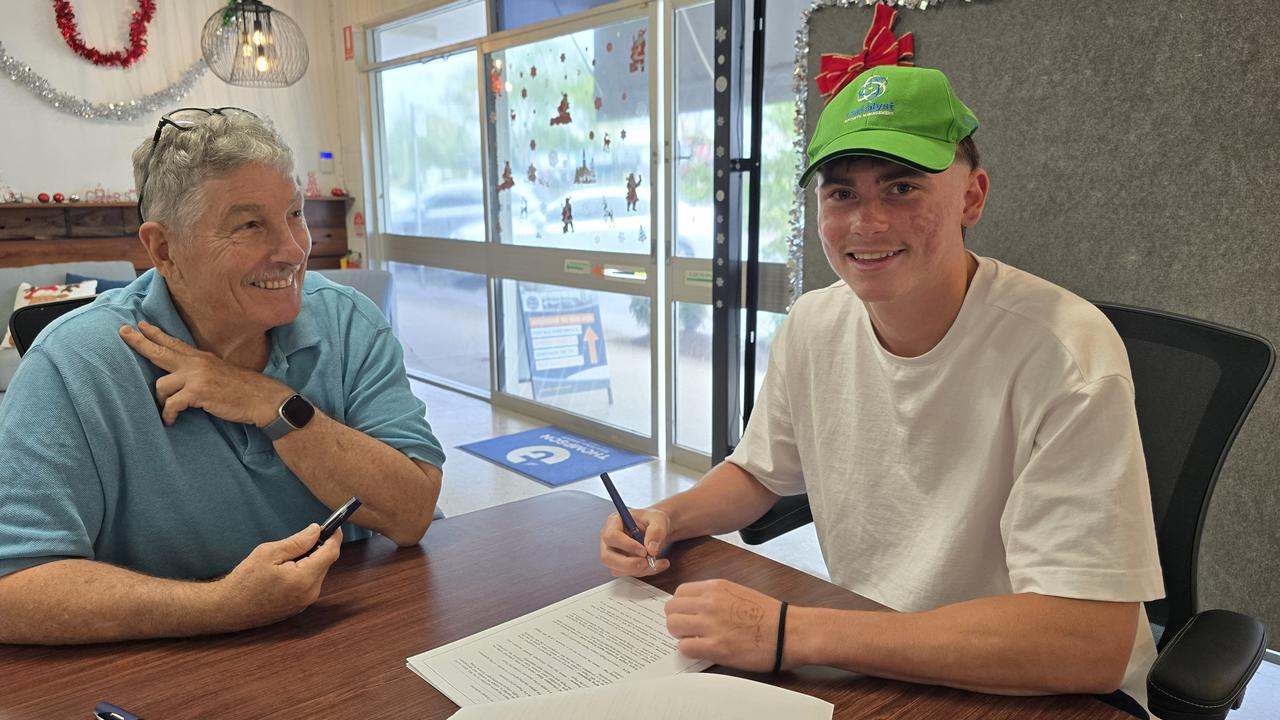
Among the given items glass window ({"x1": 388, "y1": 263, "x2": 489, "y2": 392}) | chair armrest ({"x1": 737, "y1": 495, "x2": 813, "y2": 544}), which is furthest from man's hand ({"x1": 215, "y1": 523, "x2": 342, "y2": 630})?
glass window ({"x1": 388, "y1": 263, "x2": 489, "y2": 392})

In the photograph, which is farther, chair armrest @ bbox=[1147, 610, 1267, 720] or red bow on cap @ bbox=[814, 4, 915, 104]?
red bow on cap @ bbox=[814, 4, 915, 104]

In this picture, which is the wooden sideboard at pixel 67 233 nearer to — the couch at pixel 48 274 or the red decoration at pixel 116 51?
the couch at pixel 48 274

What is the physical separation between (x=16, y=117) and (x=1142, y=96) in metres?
5.93

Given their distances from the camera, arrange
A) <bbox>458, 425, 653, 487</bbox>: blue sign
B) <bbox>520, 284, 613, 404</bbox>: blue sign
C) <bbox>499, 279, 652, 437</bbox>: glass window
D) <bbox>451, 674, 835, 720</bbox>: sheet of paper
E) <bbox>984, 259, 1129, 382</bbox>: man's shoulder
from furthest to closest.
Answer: <bbox>520, 284, 613, 404</bbox>: blue sign, <bbox>499, 279, 652, 437</bbox>: glass window, <bbox>458, 425, 653, 487</bbox>: blue sign, <bbox>984, 259, 1129, 382</bbox>: man's shoulder, <bbox>451, 674, 835, 720</bbox>: sheet of paper

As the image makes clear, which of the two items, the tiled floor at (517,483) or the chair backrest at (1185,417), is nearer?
the chair backrest at (1185,417)

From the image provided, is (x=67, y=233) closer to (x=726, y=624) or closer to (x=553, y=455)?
(x=553, y=455)

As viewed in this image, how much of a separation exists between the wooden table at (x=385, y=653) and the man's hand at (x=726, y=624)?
0.02 m

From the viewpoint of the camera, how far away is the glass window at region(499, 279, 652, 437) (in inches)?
173

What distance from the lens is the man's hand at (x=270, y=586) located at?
939 mm

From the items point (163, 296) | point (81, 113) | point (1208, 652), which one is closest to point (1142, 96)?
point (1208, 652)

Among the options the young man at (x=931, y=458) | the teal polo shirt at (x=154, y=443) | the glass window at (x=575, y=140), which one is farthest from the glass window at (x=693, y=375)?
the teal polo shirt at (x=154, y=443)

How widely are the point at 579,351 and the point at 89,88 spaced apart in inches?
143

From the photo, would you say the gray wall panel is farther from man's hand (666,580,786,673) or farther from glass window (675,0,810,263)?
man's hand (666,580,786,673)

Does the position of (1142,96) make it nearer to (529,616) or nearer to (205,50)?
(529,616)
